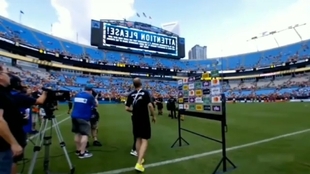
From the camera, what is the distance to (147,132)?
15.2 ft

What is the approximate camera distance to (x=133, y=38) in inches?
1893

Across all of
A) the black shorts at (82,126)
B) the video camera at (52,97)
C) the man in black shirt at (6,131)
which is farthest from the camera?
the black shorts at (82,126)

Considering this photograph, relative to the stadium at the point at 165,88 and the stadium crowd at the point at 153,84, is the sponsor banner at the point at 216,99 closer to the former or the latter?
the stadium at the point at 165,88

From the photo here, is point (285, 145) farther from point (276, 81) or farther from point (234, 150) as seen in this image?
point (276, 81)

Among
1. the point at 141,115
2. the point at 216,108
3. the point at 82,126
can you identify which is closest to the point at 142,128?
the point at 141,115

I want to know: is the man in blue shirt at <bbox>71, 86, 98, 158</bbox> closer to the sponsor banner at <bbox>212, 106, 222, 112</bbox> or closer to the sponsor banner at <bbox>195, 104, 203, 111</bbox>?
the sponsor banner at <bbox>195, 104, 203, 111</bbox>

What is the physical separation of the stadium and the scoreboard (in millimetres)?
231

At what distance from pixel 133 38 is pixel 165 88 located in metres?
21.3

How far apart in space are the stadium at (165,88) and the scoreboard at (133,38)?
9.1 inches

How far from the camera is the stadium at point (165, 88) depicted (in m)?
5.14

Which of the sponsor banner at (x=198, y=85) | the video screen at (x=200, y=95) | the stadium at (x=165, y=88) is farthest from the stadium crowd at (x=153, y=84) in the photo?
the sponsor banner at (x=198, y=85)

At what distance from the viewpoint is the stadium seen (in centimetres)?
514

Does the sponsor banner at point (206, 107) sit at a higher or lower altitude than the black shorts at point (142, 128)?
higher

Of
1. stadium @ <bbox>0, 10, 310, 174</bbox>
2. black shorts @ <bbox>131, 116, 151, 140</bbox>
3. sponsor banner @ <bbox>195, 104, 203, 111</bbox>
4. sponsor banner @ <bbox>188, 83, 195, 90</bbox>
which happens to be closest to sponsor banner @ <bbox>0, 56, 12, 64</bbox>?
stadium @ <bbox>0, 10, 310, 174</bbox>
